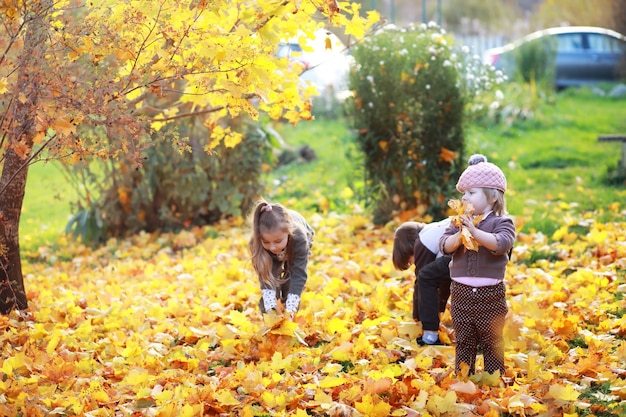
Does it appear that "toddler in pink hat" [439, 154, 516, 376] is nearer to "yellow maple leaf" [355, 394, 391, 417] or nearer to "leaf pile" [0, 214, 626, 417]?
"leaf pile" [0, 214, 626, 417]

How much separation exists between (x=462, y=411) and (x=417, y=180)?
434 centimetres

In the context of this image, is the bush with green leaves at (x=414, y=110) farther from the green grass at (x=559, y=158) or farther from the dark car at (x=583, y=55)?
the dark car at (x=583, y=55)

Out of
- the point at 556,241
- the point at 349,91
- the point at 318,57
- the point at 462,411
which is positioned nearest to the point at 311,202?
the point at 349,91

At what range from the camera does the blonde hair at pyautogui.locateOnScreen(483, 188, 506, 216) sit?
3.66 m

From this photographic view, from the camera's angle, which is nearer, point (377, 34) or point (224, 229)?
point (377, 34)

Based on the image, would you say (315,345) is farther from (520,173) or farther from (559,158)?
(559,158)

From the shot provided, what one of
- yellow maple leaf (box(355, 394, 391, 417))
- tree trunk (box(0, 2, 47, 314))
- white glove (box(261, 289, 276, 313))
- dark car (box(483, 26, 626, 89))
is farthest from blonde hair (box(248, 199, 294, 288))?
dark car (box(483, 26, 626, 89))

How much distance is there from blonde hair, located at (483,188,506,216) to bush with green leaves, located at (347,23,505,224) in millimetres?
3551

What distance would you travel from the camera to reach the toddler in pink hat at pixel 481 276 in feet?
11.8

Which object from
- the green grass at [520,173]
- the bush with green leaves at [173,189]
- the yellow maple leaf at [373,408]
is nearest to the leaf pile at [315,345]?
the yellow maple leaf at [373,408]

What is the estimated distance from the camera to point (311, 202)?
28.9ft

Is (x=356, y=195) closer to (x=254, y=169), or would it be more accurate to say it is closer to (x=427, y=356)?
(x=254, y=169)

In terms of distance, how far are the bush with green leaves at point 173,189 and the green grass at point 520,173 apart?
429 mm

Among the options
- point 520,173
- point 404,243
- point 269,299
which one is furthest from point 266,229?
point 520,173
